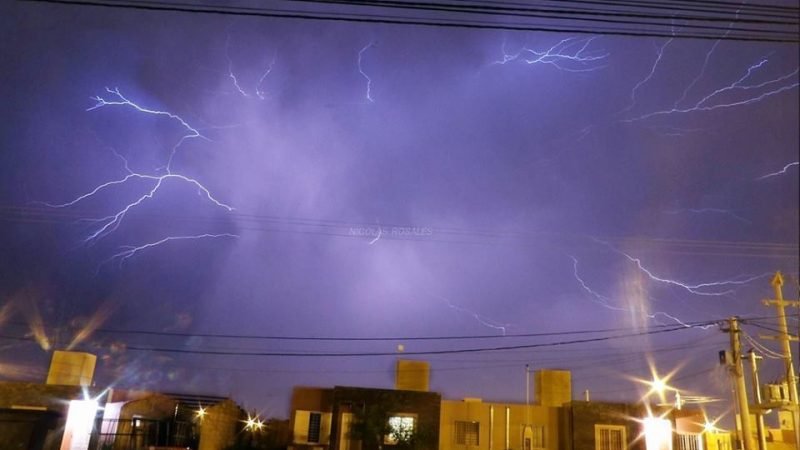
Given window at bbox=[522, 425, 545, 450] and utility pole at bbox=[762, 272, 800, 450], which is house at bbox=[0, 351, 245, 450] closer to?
window at bbox=[522, 425, 545, 450]

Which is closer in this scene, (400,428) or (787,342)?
(787,342)

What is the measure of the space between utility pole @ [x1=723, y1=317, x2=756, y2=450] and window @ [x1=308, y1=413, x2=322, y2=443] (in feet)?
53.8

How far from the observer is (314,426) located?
88.9ft

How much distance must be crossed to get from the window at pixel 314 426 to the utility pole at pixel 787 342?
57.3 ft

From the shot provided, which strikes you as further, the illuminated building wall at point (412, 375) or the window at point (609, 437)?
the illuminated building wall at point (412, 375)

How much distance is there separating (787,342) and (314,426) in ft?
59.4

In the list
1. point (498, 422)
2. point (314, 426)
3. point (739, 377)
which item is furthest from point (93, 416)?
point (739, 377)

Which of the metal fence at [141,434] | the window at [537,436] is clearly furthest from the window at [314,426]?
the window at [537,436]

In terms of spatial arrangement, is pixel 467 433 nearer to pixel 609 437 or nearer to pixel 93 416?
pixel 609 437

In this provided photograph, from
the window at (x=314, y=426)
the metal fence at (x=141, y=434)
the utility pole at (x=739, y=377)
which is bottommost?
the metal fence at (x=141, y=434)

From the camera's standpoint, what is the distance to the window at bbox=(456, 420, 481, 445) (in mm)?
26750

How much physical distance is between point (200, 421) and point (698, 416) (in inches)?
872

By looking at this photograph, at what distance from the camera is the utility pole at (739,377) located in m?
17.0

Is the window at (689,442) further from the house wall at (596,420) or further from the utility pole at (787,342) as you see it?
the utility pole at (787,342)
